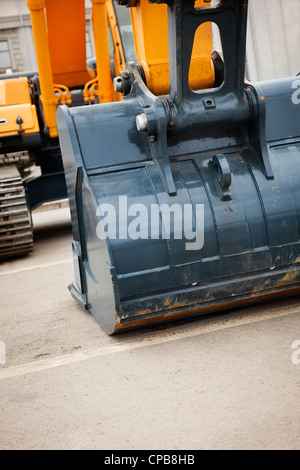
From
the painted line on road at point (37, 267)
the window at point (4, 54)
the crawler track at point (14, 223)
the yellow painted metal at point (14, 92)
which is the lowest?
the window at point (4, 54)

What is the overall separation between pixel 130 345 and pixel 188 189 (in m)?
0.85

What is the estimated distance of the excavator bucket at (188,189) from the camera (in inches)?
132

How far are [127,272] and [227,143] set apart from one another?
3.31 ft

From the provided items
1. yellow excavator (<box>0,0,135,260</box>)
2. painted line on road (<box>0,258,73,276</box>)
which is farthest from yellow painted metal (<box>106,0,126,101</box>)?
painted line on road (<box>0,258,73,276</box>)

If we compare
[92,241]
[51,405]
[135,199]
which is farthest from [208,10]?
[51,405]

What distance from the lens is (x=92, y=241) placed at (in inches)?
142

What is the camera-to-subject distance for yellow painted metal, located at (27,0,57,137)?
20.6ft

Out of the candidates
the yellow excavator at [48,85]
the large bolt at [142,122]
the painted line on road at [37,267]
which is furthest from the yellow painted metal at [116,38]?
the large bolt at [142,122]

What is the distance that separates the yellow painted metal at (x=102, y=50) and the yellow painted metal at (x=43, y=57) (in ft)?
1.64

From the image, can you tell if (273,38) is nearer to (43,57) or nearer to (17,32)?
(17,32)

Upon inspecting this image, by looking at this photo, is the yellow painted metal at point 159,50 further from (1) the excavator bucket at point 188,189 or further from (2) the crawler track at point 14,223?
(2) the crawler track at point 14,223

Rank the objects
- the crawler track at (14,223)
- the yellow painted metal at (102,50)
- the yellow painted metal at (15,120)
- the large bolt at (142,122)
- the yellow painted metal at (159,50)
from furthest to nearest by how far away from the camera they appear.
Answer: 1. the yellow painted metal at (15,120)
2. the crawler track at (14,223)
3. the yellow painted metal at (102,50)
4. the yellow painted metal at (159,50)
5. the large bolt at (142,122)
